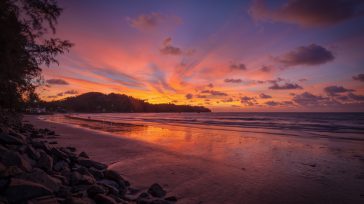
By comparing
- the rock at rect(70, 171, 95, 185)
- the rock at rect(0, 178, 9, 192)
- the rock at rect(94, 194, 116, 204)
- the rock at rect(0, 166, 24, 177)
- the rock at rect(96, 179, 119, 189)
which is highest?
the rock at rect(0, 166, 24, 177)

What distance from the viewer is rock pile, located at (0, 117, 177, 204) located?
15.9 feet

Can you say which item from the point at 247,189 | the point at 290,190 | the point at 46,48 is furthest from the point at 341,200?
the point at 46,48

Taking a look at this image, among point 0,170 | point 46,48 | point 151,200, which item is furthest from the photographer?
point 46,48

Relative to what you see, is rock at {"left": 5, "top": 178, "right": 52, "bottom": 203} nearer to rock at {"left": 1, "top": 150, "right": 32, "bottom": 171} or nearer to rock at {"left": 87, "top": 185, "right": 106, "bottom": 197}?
rock at {"left": 87, "top": 185, "right": 106, "bottom": 197}

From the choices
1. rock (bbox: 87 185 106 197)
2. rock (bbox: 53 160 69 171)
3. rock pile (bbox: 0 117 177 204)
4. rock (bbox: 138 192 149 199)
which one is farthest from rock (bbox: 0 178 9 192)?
rock (bbox: 138 192 149 199)

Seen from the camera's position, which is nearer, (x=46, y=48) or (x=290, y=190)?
(x=290, y=190)

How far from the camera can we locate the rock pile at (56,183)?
191 inches

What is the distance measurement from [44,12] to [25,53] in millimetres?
2450

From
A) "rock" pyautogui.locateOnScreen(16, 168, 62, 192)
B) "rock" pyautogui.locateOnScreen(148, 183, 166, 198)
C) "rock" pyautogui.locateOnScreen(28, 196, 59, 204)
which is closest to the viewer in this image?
"rock" pyautogui.locateOnScreen(28, 196, 59, 204)

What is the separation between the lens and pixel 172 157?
13219 mm

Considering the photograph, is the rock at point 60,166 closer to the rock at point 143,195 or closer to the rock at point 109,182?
the rock at point 109,182

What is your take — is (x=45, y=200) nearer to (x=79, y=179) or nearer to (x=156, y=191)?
(x=79, y=179)

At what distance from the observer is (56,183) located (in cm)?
580

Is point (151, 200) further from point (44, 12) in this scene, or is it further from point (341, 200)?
point (44, 12)
